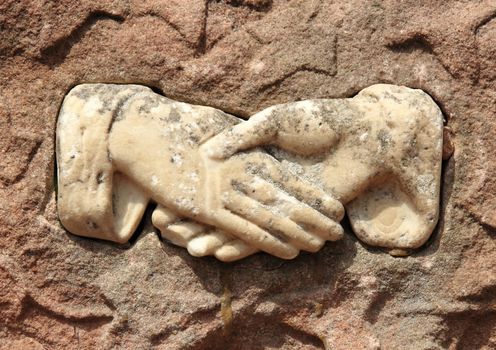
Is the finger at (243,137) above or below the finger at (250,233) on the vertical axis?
above

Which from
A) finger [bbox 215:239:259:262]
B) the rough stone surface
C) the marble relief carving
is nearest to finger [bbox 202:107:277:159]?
the marble relief carving

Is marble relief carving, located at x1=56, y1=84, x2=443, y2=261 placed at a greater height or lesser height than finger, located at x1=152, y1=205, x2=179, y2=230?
greater

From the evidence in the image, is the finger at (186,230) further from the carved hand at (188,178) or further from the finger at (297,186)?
the finger at (297,186)

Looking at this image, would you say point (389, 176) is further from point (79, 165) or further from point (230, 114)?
point (79, 165)

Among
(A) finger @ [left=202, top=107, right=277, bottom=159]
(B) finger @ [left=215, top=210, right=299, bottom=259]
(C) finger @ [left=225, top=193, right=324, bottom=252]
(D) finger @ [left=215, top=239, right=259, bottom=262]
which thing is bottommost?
(D) finger @ [left=215, top=239, right=259, bottom=262]

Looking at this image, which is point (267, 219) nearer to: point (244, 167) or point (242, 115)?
point (244, 167)

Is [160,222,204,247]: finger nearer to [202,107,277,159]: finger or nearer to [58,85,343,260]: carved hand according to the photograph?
[58,85,343,260]: carved hand

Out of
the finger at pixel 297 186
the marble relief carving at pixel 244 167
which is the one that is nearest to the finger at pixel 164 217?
the marble relief carving at pixel 244 167
